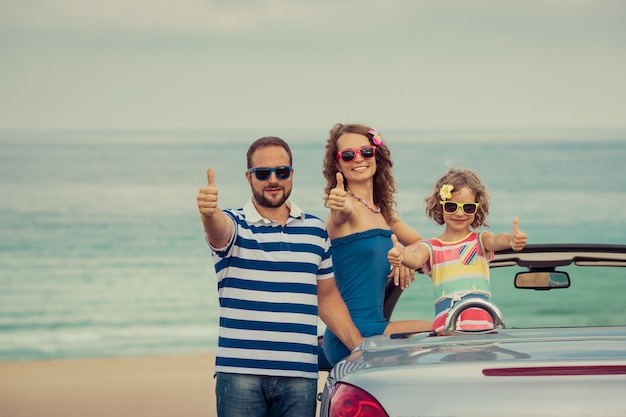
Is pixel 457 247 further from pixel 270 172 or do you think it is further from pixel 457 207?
pixel 270 172

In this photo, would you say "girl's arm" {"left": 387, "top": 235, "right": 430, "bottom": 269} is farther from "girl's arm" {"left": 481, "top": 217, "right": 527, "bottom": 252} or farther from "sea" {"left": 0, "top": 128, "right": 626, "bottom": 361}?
"sea" {"left": 0, "top": 128, "right": 626, "bottom": 361}

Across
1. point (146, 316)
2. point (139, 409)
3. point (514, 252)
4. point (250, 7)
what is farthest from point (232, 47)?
point (514, 252)

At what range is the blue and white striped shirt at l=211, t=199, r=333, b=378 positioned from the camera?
4.48 m

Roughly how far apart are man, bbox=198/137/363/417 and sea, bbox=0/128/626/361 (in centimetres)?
1666

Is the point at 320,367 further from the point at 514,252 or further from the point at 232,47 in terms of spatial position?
the point at 232,47

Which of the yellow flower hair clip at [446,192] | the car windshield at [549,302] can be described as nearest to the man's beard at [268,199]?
the yellow flower hair clip at [446,192]

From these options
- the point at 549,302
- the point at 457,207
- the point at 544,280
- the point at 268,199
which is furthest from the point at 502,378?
the point at 549,302

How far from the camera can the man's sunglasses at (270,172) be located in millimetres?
4570

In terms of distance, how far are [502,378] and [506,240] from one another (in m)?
1.73

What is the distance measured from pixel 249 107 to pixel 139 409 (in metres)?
44.2

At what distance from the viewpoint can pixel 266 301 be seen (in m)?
4.49

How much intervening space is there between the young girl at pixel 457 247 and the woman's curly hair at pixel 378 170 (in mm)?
363

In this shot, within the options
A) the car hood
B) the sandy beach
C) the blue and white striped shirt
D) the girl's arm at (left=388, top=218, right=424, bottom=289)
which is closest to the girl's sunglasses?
the girl's arm at (left=388, top=218, right=424, bottom=289)

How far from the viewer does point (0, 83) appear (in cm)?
5391
